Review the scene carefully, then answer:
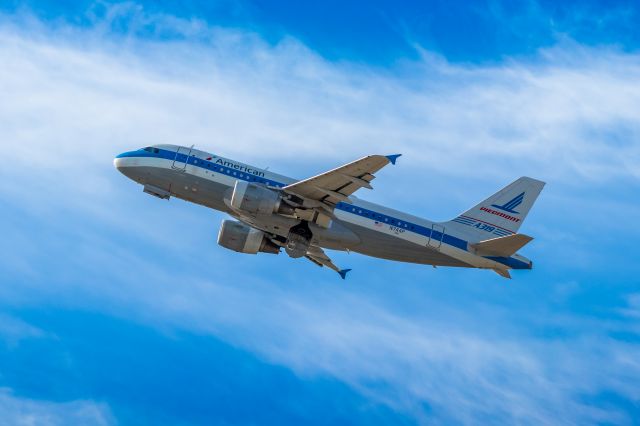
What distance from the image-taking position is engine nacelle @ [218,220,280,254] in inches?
2584

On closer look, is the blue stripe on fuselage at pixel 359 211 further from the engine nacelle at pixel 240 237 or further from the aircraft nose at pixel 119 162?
the engine nacelle at pixel 240 237

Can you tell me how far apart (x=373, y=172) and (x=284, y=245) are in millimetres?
14600

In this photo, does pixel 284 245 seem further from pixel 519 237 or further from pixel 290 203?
pixel 519 237

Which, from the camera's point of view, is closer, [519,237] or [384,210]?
[519,237]

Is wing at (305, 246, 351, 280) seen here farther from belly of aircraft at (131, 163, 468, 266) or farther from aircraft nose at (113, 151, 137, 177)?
aircraft nose at (113, 151, 137, 177)

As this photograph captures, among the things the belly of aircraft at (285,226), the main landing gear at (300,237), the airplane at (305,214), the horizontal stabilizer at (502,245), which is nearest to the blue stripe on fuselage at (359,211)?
the airplane at (305,214)

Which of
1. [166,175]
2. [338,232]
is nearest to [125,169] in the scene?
[166,175]

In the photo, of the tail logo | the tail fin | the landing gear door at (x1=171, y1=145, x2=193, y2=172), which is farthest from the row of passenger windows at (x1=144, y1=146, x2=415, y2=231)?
the tail logo

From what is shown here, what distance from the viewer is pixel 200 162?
59.9m

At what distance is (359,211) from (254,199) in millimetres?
7977

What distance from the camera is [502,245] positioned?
58625 mm

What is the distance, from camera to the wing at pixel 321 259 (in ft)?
219

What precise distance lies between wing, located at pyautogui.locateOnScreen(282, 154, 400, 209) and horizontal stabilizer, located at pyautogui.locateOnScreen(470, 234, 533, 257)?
33.2ft

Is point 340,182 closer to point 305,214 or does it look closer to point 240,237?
point 305,214
